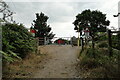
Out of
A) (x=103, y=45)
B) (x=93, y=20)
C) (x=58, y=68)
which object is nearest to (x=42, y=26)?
(x=93, y=20)

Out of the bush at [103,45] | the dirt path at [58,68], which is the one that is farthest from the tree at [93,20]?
the bush at [103,45]

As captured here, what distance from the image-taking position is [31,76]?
6191mm

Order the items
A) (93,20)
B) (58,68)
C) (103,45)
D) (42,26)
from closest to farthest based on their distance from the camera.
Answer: (103,45) → (58,68) → (42,26) → (93,20)

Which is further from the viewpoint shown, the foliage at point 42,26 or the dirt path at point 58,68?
the foliage at point 42,26

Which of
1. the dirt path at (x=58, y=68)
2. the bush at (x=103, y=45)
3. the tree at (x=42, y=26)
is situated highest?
the tree at (x=42, y=26)

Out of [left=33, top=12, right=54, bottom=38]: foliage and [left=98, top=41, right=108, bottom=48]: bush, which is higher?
[left=33, top=12, right=54, bottom=38]: foliage

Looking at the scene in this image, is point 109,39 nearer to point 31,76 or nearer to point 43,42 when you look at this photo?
point 31,76

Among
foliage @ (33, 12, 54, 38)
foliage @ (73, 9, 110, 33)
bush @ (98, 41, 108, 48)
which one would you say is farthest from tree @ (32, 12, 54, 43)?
bush @ (98, 41, 108, 48)

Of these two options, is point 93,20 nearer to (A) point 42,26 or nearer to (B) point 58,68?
(A) point 42,26

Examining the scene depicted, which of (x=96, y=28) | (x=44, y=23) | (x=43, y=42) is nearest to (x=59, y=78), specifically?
(x=43, y=42)

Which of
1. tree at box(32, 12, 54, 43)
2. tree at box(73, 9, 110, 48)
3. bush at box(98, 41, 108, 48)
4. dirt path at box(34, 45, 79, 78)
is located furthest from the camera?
tree at box(73, 9, 110, 48)

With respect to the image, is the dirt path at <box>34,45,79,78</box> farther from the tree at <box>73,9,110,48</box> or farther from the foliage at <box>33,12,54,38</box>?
the tree at <box>73,9,110,48</box>

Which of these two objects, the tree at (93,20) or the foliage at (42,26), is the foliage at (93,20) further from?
the foliage at (42,26)

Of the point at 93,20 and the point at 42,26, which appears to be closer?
the point at 42,26
